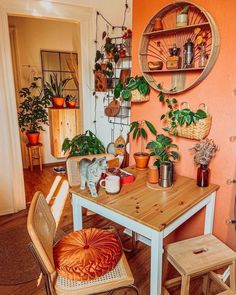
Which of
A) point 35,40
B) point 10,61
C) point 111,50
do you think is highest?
point 35,40

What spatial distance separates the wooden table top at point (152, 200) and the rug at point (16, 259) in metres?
0.87

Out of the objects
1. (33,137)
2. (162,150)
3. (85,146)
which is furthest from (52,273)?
(33,137)

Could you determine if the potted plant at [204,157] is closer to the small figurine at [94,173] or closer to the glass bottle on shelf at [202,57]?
the glass bottle on shelf at [202,57]

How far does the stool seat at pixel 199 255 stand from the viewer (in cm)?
129

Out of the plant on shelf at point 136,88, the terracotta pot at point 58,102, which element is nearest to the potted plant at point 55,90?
the terracotta pot at point 58,102

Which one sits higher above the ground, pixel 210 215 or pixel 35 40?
pixel 35 40

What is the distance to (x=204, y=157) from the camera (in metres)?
1.59

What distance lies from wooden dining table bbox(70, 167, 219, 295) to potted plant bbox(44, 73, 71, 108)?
2.61 meters

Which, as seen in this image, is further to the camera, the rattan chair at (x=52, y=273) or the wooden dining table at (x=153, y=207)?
the wooden dining table at (x=153, y=207)

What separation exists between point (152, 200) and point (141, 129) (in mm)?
757

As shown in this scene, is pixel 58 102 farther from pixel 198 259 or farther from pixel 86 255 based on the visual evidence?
pixel 198 259

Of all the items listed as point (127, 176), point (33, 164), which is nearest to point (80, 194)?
point (127, 176)

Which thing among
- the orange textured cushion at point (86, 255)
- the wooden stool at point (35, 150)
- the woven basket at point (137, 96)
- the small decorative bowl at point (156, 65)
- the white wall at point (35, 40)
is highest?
the white wall at point (35, 40)

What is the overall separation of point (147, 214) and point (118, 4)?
2.30 m
